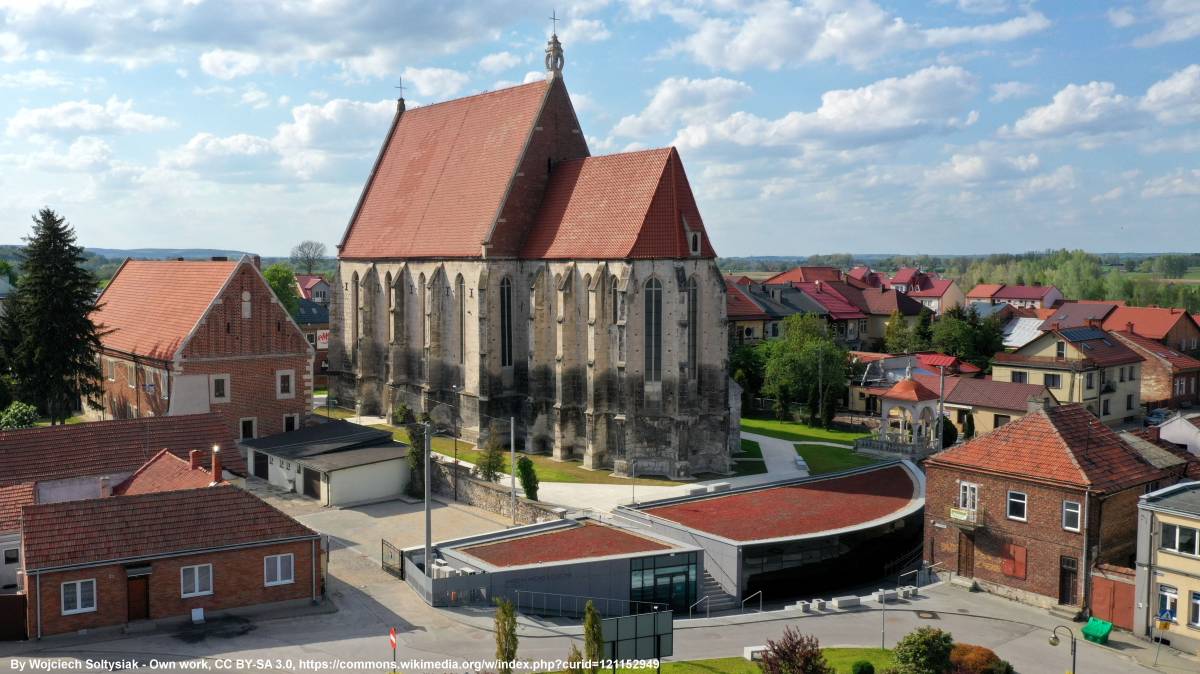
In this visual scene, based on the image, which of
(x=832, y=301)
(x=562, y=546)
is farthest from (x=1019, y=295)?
(x=562, y=546)

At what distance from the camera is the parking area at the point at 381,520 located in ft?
140

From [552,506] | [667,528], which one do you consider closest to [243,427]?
[552,506]

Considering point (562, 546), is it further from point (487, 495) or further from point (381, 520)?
point (381, 520)

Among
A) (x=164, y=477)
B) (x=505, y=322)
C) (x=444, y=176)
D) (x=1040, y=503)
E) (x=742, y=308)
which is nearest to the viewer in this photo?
(x=1040, y=503)

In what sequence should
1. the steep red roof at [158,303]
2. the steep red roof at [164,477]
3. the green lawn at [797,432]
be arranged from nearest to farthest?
the steep red roof at [164,477] < the steep red roof at [158,303] < the green lawn at [797,432]

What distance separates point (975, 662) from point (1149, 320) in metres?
78.1

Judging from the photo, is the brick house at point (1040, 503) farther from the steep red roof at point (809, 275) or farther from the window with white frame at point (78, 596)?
the steep red roof at point (809, 275)

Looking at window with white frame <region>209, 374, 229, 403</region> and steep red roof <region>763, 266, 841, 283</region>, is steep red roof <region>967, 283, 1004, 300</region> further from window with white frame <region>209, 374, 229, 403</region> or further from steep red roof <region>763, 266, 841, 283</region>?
window with white frame <region>209, 374, 229, 403</region>

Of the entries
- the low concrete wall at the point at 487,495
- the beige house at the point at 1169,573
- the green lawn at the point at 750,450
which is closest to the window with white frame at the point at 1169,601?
the beige house at the point at 1169,573

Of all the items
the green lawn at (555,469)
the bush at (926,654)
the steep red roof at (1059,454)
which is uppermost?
the steep red roof at (1059,454)

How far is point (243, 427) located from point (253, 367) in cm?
348

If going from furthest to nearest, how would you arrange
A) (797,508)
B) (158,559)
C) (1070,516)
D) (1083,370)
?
(1083,370), (797,508), (1070,516), (158,559)

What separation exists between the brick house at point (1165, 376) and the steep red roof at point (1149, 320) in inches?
252

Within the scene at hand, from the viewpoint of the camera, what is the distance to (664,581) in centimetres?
3697
